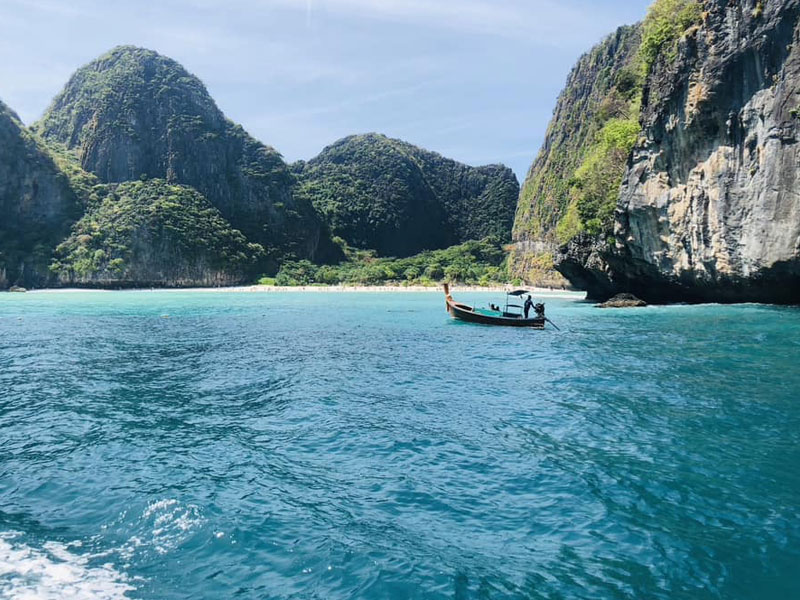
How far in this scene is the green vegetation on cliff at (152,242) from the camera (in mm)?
102000

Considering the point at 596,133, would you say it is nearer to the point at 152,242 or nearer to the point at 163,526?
the point at 163,526

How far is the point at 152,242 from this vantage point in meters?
109

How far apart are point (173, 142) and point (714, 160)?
421ft

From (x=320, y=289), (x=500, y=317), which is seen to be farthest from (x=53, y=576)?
(x=320, y=289)

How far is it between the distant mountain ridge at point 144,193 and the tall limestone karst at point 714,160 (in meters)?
92.8

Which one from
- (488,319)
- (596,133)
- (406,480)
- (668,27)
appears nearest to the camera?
(406,480)

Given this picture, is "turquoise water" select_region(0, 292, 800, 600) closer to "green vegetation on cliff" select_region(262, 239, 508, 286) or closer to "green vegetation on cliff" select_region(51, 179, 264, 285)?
"green vegetation on cliff" select_region(51, 179, 264, 285)

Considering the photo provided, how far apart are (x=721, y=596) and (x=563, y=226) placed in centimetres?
5212

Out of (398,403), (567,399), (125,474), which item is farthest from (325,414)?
(567,399)

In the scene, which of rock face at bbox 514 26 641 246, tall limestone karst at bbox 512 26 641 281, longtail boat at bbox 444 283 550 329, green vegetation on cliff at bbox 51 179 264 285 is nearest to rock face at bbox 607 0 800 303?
longtail boat at bbox 444 283 550 329

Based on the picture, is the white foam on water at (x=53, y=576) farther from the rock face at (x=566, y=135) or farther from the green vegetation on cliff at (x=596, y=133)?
the rock face at (x=566, y=135)

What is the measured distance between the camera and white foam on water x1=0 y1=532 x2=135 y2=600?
5.48 metres

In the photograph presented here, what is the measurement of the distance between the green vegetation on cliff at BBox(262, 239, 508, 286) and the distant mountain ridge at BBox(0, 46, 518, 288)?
8742 mm

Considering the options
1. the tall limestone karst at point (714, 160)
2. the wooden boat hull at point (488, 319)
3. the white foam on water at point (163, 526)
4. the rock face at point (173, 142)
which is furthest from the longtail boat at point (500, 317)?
the rock face at point (173, 142)
